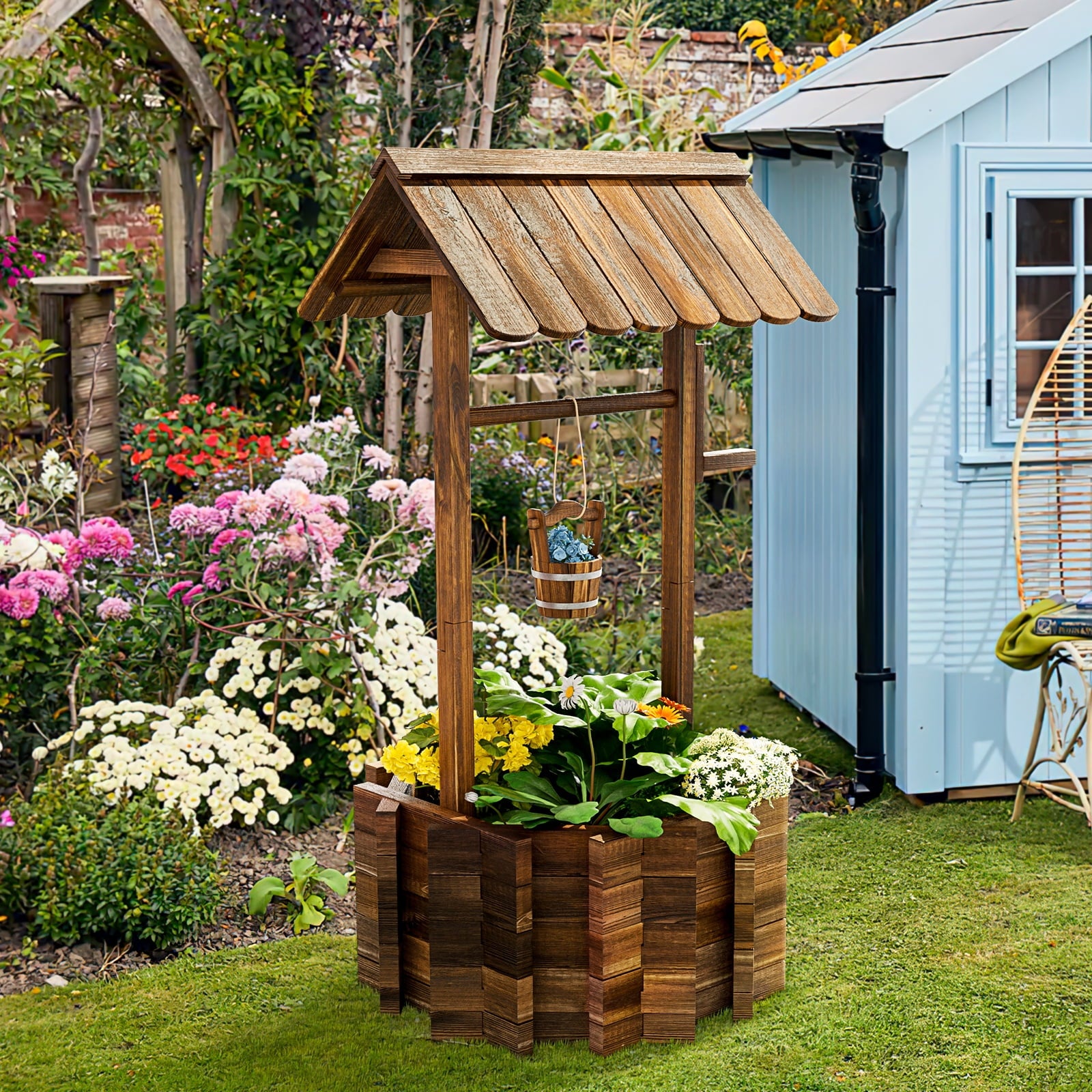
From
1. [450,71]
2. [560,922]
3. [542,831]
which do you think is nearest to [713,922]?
[560,922]

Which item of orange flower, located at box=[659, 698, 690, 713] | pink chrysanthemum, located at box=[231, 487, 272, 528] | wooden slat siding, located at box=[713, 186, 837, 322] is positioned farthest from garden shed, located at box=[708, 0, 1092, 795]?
pink chrysanthemum, located at box=[231, 487, 272, 528]

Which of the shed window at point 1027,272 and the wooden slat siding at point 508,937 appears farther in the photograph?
the shed window at point 1027,272

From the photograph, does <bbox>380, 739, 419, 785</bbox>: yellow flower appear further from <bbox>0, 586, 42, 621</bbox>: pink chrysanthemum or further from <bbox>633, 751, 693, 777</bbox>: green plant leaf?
<bbox>0, 586, 42, 621</bbox>: pink chrysanthemum

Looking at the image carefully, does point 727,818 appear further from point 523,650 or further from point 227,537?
point 227,537

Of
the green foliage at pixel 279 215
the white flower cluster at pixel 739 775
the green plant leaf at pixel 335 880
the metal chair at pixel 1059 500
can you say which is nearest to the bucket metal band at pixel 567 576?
the white flower cluster at pixel 739 775

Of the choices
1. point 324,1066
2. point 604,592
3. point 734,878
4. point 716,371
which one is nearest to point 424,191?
point 734,878

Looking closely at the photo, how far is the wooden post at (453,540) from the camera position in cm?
331

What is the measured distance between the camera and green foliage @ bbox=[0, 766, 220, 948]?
3.93 m

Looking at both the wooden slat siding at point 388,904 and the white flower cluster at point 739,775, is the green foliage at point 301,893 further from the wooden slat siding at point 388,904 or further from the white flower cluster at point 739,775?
the white flower cluster at point 739,775

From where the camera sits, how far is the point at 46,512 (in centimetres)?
525

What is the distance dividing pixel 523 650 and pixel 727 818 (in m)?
1.72

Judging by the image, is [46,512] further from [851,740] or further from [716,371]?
[716,371]

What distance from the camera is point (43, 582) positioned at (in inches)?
181

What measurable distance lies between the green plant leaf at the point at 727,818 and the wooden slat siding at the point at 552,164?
4.91ft
